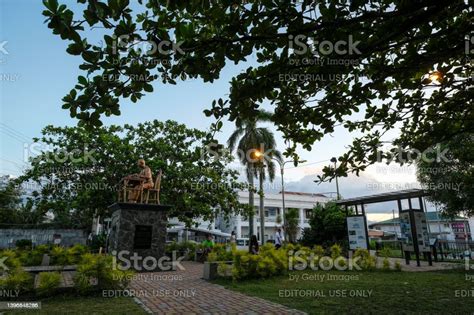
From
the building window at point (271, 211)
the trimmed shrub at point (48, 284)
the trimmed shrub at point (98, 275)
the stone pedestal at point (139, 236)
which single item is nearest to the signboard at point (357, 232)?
the stone pedestal at point (139, 236)

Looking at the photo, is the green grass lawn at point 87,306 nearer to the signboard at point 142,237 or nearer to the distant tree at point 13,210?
the signboard at point 142,237

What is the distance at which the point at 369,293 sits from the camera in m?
7.27

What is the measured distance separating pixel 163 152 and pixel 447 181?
54.9 ft

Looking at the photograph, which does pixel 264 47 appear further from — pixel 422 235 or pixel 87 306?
pixel 422 235

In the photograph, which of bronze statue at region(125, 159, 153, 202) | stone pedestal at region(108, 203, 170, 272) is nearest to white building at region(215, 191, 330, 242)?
stone pedestal at region(108, 203, 170, 272)

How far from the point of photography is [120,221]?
12.5m

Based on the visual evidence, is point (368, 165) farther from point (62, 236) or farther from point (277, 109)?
point (62, 236)

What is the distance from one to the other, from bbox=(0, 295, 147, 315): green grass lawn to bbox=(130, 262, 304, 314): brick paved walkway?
0.37m

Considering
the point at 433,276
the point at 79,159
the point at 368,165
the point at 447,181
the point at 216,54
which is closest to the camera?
the point at 216,54

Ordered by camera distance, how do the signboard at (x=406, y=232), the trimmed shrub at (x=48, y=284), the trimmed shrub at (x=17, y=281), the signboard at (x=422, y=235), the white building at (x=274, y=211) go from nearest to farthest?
the trimmed shrub at (x=17, y=281) → the trimmed shrub at (x=48, y=284) → the signboard at (x=422, y=235) → the signboard at (x=406, y=232) → the white building at (x=274, y=211)

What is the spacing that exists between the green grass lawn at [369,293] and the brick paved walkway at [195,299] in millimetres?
437

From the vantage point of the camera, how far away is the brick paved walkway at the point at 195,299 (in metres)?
6.02

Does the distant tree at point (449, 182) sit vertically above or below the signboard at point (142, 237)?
above

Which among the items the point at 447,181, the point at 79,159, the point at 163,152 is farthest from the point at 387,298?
the point at 79,159
